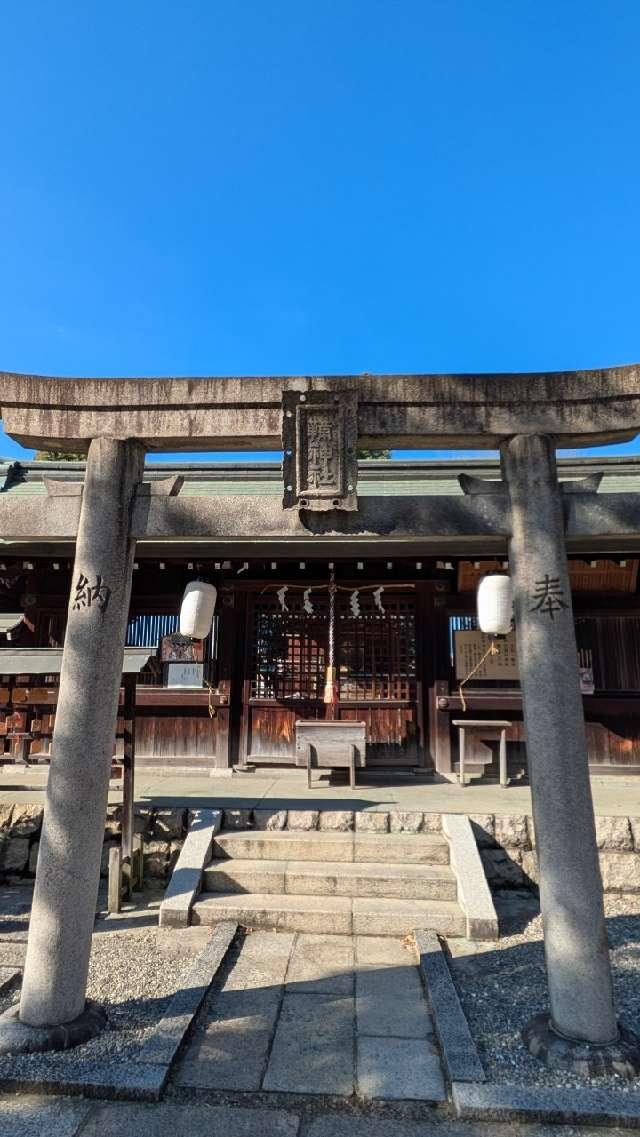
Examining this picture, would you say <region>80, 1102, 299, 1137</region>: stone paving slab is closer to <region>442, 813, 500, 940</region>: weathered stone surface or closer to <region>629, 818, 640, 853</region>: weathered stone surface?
<region>442, 813, 500, 940</region>: weathered stone surface

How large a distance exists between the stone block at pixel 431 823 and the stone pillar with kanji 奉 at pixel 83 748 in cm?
421

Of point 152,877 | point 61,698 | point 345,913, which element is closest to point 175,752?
point 152,877

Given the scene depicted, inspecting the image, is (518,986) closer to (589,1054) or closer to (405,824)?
(589,1054)

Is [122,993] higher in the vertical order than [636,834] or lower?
lower

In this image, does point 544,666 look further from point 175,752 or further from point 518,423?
point 175,752

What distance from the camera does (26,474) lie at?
48.5 ft

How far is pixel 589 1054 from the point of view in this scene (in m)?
3.66

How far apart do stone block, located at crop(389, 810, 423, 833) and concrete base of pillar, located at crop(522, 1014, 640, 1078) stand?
3.34m

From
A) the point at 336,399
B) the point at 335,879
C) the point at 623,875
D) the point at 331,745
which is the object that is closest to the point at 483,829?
the point at 623,875

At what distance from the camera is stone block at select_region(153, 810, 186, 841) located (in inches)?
291

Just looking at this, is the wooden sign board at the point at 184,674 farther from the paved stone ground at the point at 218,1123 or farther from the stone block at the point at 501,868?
the paved stone ground at the point at 218,1123

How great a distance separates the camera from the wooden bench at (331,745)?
9320 millimetres

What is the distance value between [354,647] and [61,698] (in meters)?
6.93

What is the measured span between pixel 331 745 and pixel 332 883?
3.13m
